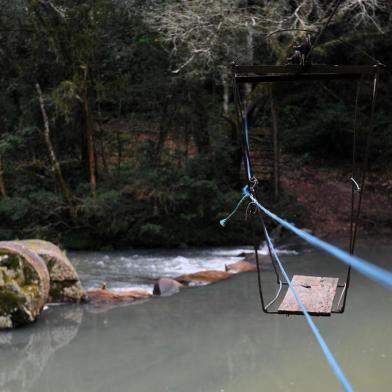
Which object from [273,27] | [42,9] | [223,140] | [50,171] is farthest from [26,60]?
[273,27]

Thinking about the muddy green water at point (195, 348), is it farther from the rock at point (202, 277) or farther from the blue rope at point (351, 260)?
the blue rope at point (351, 260)

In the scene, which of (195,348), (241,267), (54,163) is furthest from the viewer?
(54,163)

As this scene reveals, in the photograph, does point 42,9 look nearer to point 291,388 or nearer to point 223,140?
point 223,140

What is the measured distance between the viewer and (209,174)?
12.7 meters

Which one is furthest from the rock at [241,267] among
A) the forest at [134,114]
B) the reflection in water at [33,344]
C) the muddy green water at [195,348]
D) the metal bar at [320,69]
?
the metal bar at [320,69]

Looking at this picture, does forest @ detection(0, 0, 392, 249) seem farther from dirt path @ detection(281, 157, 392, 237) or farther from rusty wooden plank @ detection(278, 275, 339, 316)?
rusty wooden plank @ detection(278, 275, 339, 316)

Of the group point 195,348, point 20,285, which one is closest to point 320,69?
point 195,348

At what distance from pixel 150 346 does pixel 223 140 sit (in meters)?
7.02

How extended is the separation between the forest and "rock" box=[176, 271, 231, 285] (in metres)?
2.75

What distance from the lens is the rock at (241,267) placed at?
9.68m

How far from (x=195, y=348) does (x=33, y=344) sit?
5.76 feet

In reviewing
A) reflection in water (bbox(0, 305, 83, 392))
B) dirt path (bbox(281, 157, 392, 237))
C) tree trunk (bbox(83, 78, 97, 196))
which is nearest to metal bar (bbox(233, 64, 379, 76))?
reflection in water (bbox(0, 305, 83, 392))

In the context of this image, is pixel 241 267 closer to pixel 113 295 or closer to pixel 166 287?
pixel 166 287

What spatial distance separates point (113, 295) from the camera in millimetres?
8219
